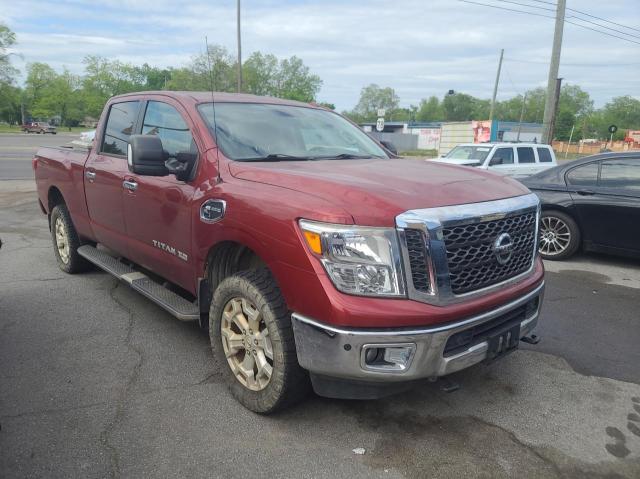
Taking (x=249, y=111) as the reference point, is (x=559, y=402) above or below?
below

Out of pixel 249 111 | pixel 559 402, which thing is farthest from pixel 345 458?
pixel 249 111

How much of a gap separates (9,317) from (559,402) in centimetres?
443

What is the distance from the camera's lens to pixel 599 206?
6273 millimetres

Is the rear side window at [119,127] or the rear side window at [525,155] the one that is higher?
the rear side window at [119,127]

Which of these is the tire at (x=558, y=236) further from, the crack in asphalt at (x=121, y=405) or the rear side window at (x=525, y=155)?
the rear side window at (x=525, y=155)

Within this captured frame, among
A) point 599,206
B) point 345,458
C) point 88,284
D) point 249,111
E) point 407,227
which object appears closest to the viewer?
point 407,227

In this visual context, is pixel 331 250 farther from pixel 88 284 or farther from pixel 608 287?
pixel 608 287

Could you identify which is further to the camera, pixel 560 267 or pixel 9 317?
pixel 560 267

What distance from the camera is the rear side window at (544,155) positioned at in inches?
557

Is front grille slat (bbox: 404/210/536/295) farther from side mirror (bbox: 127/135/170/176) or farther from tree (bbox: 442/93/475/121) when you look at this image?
tree (bbox: 442/93/475/121)

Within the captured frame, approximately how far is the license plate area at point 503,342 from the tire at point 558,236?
159 inches

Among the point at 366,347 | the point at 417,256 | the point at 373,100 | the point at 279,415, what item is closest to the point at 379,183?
the point at 417,256

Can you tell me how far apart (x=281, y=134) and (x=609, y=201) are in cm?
454

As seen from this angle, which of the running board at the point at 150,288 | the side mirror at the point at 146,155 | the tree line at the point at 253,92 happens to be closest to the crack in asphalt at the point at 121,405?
the running board at the point at 150,288
